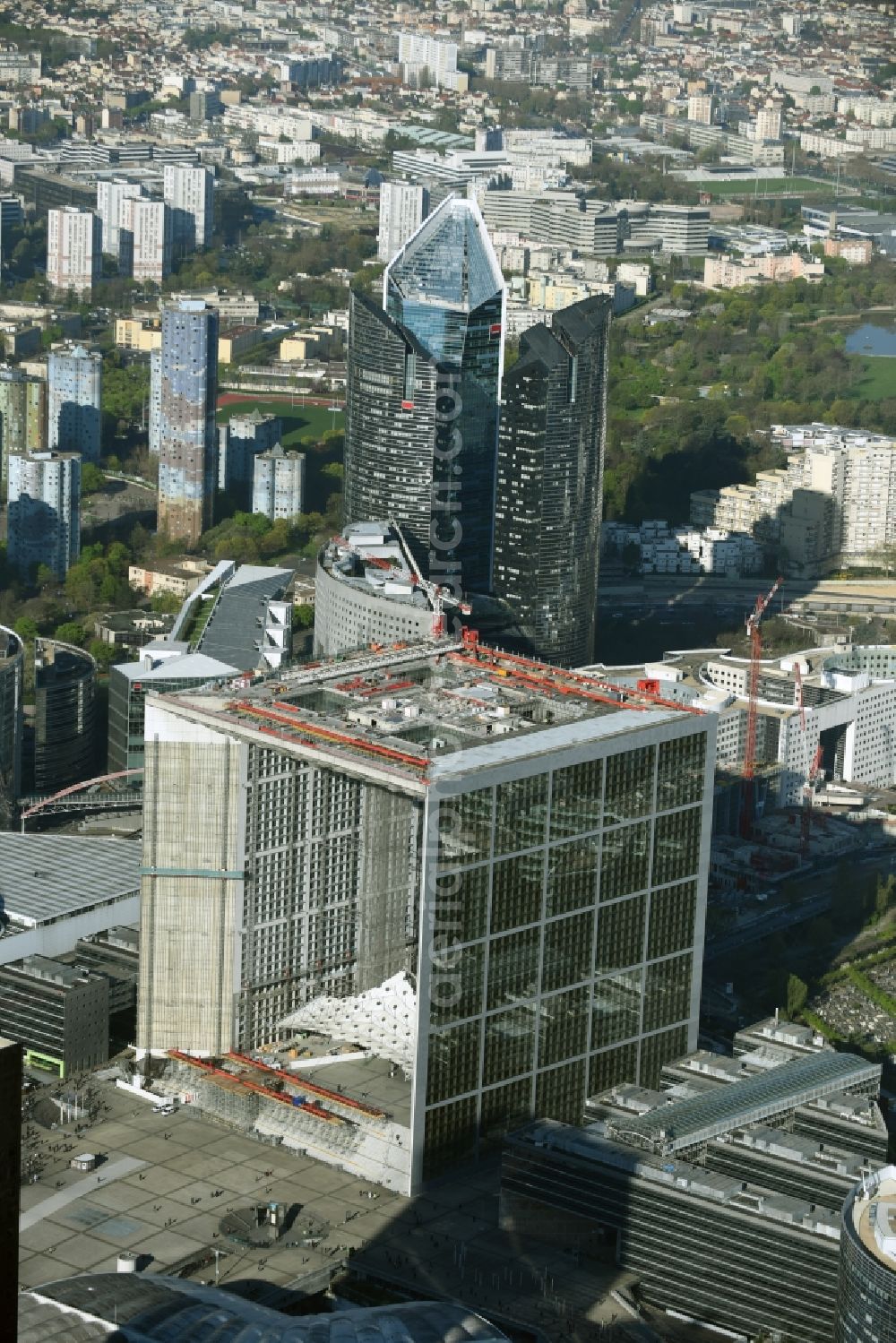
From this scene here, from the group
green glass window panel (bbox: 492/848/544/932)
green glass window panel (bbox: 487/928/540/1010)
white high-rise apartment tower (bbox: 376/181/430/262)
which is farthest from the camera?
white high-rise apartment tower (bbox: 376/181/430/262)

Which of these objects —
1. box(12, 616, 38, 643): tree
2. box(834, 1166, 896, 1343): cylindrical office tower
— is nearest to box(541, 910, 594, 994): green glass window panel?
box(834, 1166, 896, 1343): cylindrical office tower

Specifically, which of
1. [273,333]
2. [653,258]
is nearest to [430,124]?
[653,258]

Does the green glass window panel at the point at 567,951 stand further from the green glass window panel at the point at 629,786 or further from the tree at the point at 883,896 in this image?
the tree at the point at 883,896

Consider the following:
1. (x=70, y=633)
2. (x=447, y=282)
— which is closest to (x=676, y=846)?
(x=447, y=282)

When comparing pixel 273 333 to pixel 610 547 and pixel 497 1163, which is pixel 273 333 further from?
pixel 497 1163

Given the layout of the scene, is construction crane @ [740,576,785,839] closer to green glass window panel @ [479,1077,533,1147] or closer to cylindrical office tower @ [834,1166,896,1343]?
green glass window panel @ [479,1077,533,1147]
